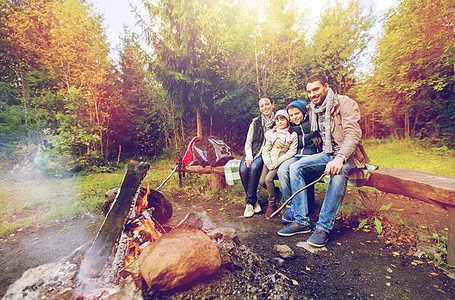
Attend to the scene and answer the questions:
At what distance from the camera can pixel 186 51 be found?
27.5 ft

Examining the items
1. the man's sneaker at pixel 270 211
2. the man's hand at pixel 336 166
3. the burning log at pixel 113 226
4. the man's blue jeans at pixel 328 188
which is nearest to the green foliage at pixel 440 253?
the man's blue jeans at pixel 328 188

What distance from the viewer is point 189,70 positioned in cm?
847

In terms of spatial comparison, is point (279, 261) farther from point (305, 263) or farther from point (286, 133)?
point (286, 133)

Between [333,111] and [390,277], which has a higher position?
[333,111]

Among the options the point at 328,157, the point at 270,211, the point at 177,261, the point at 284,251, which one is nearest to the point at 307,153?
the point at 328,157

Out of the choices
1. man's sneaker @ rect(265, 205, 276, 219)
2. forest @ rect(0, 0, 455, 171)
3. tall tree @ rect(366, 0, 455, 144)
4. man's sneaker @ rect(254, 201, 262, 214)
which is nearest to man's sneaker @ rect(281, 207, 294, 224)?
man's sneaker @ rect(265, 205, 276, 219)

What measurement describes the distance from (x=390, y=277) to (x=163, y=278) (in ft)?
5.91

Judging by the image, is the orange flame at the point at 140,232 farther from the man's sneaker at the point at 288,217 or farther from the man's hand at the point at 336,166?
the man's hand at the point at 336,166

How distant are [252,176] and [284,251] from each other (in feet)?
4.27

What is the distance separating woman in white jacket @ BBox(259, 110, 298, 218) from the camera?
286 centimetres

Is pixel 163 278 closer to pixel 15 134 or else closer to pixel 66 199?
pixel 66 199

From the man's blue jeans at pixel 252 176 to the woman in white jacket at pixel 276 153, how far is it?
3.1 inches

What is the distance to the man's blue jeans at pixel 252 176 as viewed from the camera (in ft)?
10.1

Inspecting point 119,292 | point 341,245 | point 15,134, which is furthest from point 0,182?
point 341,245
